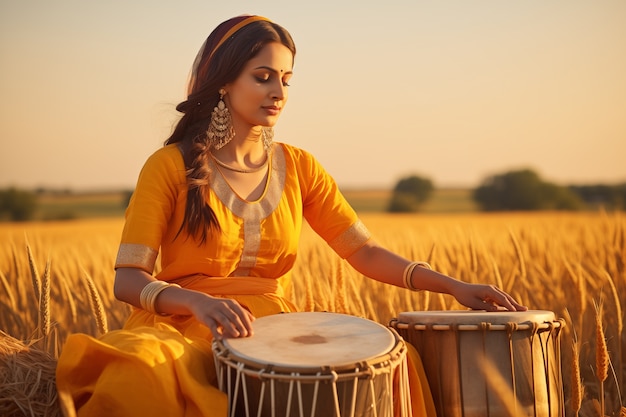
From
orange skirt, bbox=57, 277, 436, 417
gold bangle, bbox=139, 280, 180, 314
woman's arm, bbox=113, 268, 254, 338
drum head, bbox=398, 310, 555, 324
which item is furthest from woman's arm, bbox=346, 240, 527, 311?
gold bangle, bbox=139, 280, 180, 314

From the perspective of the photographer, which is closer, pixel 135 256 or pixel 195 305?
pixel 195 305

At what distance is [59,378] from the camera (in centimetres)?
253

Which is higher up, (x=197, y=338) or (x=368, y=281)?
(x=197, y=338)

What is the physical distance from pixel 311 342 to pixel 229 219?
2.57 feet

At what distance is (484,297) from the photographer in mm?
3051

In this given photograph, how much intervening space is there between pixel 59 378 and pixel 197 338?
464 mm

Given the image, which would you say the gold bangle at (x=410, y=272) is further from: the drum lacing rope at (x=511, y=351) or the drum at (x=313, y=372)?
the drum at (x=313, y=372)

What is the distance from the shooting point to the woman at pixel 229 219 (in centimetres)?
277

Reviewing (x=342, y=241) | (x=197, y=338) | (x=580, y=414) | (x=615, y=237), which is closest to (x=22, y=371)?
(x=197, y=338)

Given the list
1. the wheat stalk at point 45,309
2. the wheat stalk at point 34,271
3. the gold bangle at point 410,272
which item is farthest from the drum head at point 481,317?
the wheat stalk at point 34,271

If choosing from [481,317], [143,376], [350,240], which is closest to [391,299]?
[350,240]

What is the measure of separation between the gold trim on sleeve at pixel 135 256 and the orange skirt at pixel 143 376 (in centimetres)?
29

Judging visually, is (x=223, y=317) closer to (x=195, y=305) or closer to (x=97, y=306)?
(x=195, y=305)

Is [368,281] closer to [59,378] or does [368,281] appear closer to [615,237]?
[615,237]
